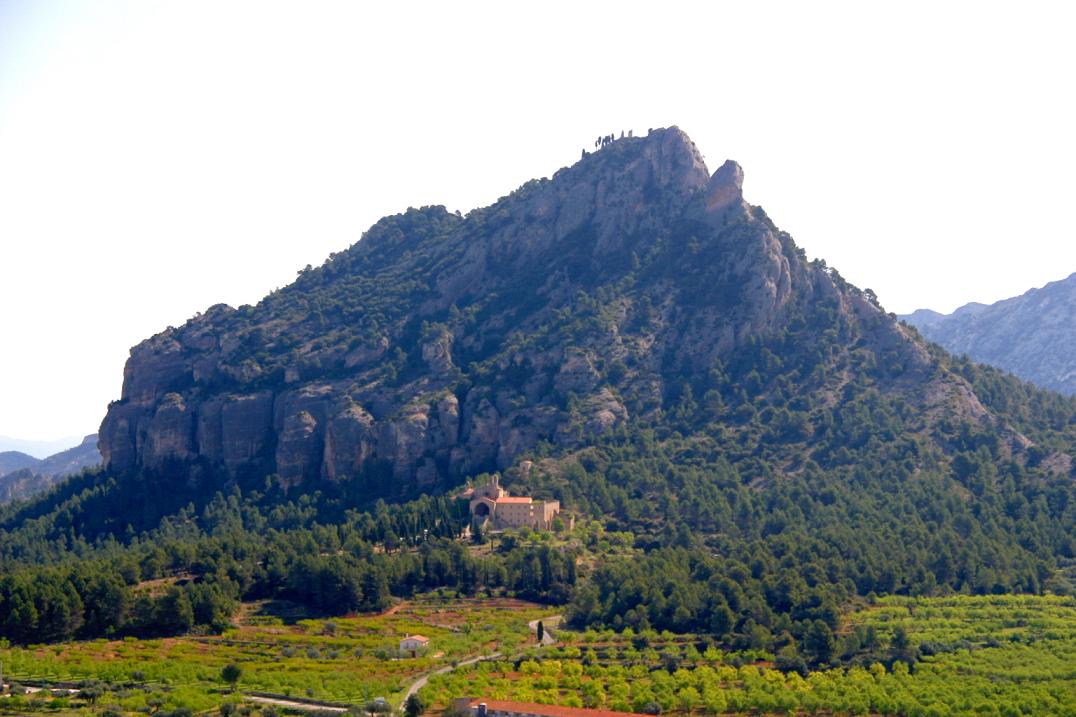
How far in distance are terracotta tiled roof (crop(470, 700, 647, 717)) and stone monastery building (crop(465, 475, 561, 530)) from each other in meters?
60.9

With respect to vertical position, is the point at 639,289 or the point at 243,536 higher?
the point at 639,289

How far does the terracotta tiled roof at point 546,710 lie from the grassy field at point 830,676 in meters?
2.73

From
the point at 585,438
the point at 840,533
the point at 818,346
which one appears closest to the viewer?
the point at 840,533

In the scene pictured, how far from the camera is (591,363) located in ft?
601

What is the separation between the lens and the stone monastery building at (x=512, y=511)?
481 ft

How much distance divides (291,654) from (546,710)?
2935 cm

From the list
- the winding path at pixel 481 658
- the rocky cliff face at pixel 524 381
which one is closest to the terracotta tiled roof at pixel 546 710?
the winding path at pixel 481 658

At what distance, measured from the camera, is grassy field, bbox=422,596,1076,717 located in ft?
287

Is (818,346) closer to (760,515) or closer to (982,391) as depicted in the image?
(982,391)

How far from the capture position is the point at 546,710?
273 feet

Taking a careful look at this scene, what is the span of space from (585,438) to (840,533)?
44.1 m

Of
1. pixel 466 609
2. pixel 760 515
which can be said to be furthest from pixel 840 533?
pixel 466 609

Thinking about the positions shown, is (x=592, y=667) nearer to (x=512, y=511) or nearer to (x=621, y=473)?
(x=512, y=511)

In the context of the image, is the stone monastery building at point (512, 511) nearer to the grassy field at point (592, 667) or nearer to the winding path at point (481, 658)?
the winding path at point (481, 658)
